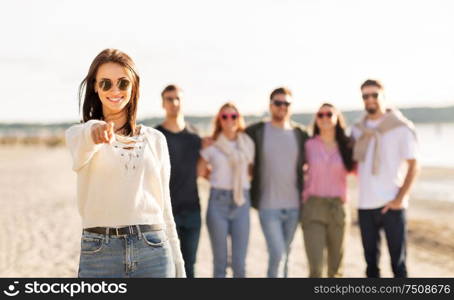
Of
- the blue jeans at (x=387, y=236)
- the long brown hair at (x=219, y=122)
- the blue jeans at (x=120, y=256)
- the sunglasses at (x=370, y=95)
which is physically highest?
the sunglasses at (x=370, y=95)

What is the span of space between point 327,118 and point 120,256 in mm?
3339

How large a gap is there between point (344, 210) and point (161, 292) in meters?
2.58

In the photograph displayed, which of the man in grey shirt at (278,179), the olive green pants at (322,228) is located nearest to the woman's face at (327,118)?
the man in grey shirt at (278,179)

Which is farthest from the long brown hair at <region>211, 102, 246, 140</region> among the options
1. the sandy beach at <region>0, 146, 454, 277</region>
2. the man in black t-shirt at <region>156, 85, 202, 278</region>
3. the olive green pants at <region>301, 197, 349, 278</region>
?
the sandy beach at <region>0, 146, 454, 277</region>

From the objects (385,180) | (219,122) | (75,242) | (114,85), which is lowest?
(75,242)

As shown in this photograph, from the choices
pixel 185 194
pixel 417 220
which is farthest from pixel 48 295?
pixel 417 220

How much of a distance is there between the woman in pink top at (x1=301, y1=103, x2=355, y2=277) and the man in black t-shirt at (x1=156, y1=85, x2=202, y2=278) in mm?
1044

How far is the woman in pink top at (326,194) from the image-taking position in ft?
17.8

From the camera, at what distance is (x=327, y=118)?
5.64 metres

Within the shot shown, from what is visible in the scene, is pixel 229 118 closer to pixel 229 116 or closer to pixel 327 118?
pixel 229 116

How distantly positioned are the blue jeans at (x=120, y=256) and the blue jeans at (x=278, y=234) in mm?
2819

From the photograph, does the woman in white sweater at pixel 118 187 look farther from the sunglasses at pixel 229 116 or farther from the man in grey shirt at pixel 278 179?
the sunglasses at pixel 229 116

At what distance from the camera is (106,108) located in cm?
294

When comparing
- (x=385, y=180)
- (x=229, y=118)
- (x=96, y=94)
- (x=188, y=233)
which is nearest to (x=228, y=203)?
(x=188, y=233)
